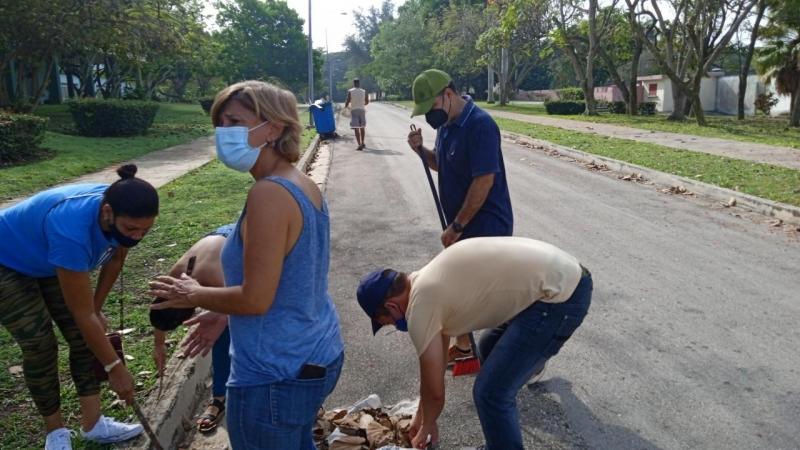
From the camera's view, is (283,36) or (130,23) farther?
(283,36)

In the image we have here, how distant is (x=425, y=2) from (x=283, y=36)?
15.2m

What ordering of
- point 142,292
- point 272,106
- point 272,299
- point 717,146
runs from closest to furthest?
point 272,299 → point 272,106 → point 142,292 → point 717,146

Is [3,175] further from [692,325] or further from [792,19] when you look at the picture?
[792,19]

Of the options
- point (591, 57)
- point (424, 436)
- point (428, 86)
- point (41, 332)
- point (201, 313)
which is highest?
point (591, 57)

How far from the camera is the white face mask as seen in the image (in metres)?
2.01

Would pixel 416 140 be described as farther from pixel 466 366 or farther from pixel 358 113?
pixel 358 113

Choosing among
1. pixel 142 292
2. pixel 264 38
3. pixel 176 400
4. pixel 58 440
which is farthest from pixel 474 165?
pixel 264 38

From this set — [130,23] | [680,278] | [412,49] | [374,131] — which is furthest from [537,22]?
[680,278]

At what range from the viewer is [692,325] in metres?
4.73

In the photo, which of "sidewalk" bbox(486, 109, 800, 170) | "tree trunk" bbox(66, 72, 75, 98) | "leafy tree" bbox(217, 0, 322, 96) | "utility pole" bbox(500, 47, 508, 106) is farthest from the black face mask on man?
"leafy tree" bbox(217, 0, 322, 96)

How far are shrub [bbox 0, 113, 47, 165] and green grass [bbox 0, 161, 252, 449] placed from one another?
4.40 meters

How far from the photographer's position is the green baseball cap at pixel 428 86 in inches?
154

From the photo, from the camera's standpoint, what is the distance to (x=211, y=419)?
3.55m

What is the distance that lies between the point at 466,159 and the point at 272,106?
6.75ft
